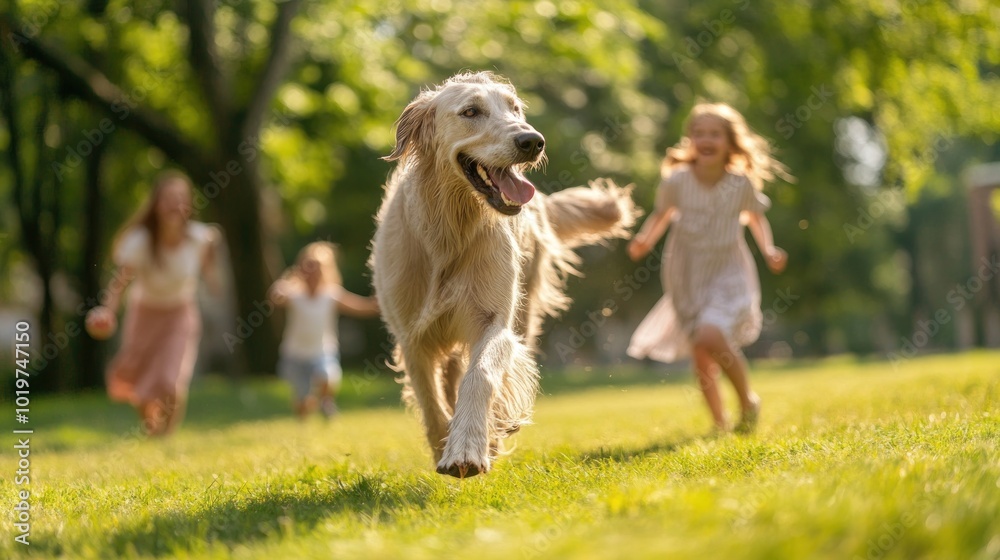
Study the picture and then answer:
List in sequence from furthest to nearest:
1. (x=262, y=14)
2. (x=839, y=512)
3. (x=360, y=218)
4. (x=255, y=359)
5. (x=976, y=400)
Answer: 1. (x=360, y=218)
2. (x=255, y=359)
3. (x=262, y=14)
4. (x=976, y=400)
5. (x=839, y=512)

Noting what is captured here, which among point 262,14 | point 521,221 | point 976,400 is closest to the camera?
point 521,221

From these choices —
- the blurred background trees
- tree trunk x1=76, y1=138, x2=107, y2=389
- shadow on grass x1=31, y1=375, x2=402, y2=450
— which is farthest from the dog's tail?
tree trunk x1=76, y1=138, x2=107, y2=389

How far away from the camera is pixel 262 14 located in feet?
52.0

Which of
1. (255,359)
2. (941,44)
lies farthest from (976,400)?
(255,359)

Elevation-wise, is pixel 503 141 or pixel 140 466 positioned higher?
pixel 503 141

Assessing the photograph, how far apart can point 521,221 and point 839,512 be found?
3.14 m

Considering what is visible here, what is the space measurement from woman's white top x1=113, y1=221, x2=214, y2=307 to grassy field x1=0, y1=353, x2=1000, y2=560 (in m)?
2.14

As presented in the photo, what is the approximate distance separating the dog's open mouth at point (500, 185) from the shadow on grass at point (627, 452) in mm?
1276

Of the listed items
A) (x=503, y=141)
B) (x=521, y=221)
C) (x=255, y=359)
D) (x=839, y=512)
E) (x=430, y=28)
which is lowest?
(x=255, y=359)

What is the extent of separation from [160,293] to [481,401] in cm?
598

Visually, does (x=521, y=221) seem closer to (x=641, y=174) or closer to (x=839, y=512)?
(x=839, y=512)

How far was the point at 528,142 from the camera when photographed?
478 cm

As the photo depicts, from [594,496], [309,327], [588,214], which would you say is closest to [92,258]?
[309,327]

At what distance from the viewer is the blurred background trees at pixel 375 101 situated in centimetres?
1451
